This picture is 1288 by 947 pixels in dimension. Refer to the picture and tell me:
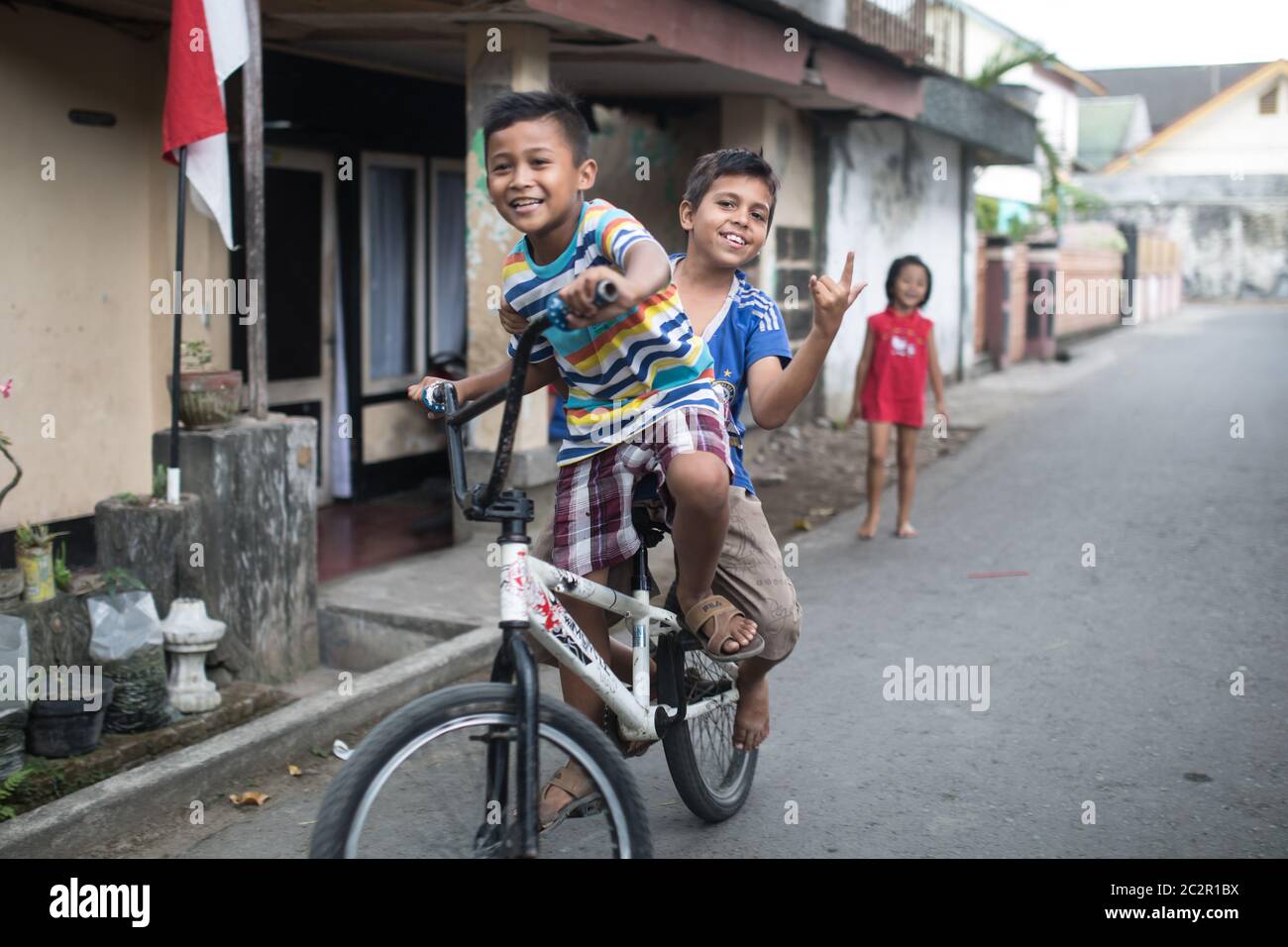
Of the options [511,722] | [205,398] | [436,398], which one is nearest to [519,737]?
[511,722]

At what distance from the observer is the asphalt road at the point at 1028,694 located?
4.12m

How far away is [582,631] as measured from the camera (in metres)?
3.42

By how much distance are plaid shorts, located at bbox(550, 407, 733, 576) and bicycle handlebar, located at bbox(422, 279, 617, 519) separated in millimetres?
411

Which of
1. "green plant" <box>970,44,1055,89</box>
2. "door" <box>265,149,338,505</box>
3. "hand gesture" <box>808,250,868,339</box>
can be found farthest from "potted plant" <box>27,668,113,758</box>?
"green plant" <box>970,44,1055,89</box>

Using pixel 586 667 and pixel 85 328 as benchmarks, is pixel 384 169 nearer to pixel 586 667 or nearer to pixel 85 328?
pixel 85 328

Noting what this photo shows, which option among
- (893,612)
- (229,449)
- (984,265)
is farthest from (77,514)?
(984,265)

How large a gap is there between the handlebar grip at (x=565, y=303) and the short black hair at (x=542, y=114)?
0.58 m

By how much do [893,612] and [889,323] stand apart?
2.38m

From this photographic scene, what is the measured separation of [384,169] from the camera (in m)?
9.90

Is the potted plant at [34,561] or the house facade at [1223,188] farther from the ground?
the house facade at [1223,188]

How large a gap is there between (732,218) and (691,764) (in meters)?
1.55
